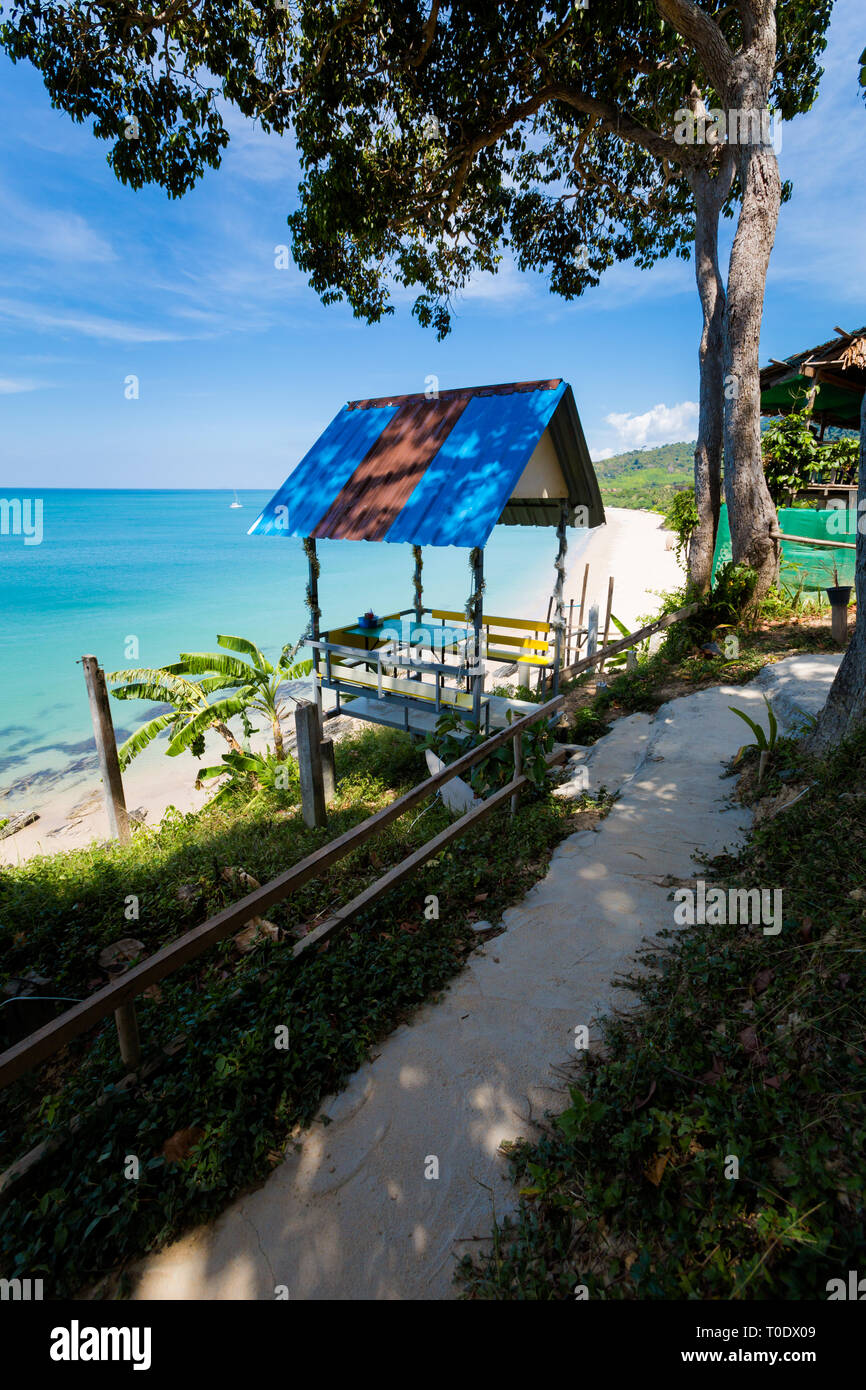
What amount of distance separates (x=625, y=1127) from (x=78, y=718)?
22224 mm

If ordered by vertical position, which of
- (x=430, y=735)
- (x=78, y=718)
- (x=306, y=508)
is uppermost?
(x=306, y=508)

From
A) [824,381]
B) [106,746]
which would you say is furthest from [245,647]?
[824,381]

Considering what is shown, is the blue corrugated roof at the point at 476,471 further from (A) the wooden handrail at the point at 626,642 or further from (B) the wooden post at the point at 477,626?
(A) the wooden handrail at the point at 626,642

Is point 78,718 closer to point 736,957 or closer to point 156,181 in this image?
point 156,181

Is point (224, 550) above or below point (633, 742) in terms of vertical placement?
above

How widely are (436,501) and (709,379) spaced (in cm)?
820

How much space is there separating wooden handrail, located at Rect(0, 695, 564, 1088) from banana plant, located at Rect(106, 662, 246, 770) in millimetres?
6392

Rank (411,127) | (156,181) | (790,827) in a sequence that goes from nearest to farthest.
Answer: (790,827) < (156,181) < (411,127)

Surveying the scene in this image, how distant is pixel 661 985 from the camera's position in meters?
3.92

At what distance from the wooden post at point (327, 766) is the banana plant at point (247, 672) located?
343 centimetres

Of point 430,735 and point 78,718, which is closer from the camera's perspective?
point 430,735


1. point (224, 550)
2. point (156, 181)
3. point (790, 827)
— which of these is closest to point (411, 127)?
point (156, 181)

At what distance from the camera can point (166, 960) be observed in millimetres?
3586
